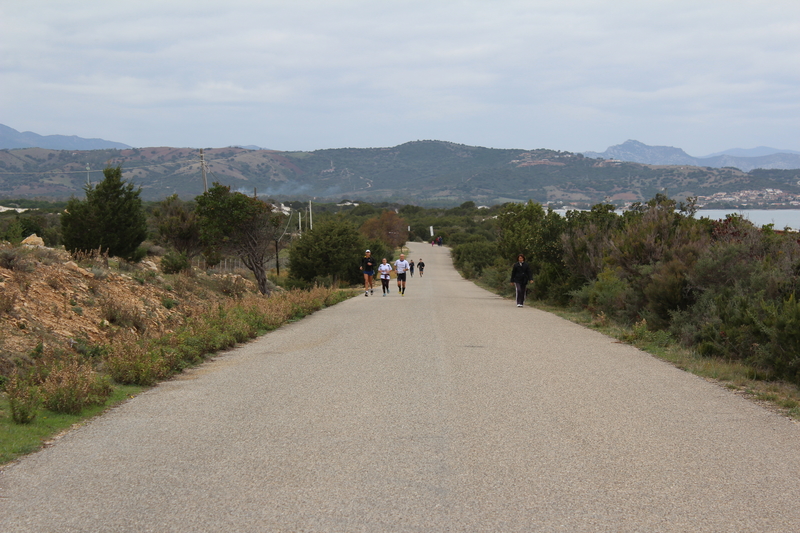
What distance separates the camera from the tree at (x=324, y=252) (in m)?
49.6

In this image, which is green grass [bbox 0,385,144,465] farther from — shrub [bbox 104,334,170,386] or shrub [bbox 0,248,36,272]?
shrub [bbox 0,248,36,272]

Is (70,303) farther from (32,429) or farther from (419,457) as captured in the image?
(419,457)

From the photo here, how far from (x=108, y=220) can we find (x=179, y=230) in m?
16.5

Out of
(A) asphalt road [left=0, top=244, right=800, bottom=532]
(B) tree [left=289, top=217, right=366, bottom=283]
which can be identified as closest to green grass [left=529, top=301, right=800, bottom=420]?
(A) asphalt road [left=0, top=244, right=800, bottom=532]

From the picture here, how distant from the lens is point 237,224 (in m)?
29.2

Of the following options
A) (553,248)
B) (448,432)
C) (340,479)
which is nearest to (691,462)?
(448,432)

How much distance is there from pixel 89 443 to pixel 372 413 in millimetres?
2661

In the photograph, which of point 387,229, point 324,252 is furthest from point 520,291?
point 387,229

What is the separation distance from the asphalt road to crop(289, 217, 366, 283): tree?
39.6 m

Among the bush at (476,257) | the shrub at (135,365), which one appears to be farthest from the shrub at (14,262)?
the bush at (476,257)

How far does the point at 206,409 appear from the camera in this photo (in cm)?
748

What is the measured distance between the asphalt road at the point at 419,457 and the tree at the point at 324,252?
39608 millimetres

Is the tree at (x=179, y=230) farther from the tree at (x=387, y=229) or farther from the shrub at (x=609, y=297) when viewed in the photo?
the tree at (x=387, y=229)

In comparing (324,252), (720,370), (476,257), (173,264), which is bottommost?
(476,257)
